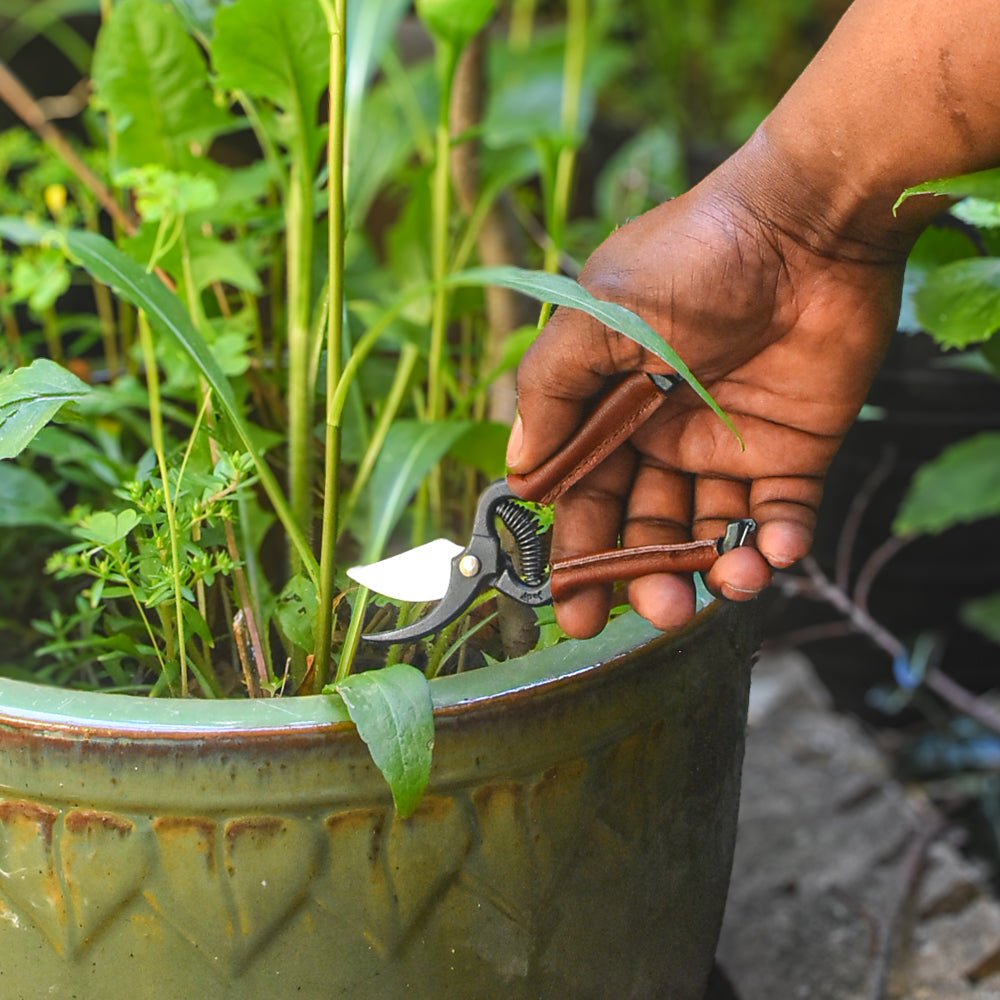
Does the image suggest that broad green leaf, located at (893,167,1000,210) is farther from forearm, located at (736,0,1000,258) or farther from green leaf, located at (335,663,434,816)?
green leaf, located at (335,663,434,816)

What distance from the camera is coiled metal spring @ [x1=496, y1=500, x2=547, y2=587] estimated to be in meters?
0.58

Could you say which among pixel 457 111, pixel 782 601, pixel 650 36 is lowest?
pixel 782 601

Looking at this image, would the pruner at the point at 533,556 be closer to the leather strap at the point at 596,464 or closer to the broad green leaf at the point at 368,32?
the leather strap at the point at 596,464

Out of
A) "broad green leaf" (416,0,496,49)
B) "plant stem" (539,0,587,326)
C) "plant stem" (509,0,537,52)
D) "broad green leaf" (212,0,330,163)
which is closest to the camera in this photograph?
"broad green leaf" (212,0,330,163)

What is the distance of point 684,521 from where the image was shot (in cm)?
66

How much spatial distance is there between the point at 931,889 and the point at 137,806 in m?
0.82

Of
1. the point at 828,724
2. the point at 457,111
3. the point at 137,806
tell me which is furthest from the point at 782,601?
the point at 137,806

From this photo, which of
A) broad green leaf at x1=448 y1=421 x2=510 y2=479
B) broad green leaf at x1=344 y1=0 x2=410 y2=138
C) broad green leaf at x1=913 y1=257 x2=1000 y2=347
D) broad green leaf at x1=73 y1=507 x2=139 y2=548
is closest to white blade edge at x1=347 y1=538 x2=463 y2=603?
broad green leaf at x1=73 y1=507 x2=139 y2=548

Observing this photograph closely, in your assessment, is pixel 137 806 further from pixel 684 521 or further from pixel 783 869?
pixel 783 869

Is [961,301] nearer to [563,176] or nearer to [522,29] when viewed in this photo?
[563,176]

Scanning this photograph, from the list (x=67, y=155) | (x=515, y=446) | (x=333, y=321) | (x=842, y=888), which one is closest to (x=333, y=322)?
(x=333, y=321)

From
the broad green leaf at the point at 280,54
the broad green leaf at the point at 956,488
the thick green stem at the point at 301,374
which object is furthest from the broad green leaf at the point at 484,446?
the broad green leaf at the point at 956,488

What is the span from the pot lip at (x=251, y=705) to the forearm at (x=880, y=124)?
0.26 metres

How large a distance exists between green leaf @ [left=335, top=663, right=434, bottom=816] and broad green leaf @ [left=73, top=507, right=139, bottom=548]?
0.14 m
